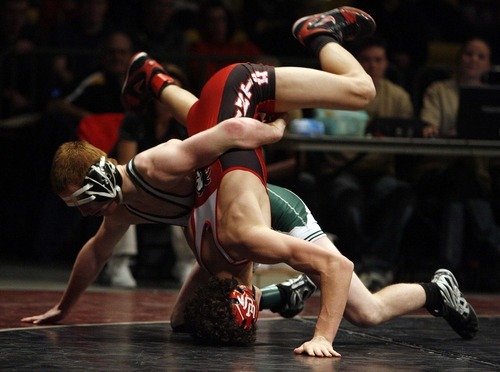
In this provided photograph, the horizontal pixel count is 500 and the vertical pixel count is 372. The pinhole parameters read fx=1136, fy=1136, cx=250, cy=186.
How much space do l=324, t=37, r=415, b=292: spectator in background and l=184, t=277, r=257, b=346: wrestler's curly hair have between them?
93.6 inches

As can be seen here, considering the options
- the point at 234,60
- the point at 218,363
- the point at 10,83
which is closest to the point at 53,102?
the point at 10,83

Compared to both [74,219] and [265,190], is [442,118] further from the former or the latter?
[265,190]

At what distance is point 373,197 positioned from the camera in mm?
6762

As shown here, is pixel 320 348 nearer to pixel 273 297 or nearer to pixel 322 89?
pixel 273 297

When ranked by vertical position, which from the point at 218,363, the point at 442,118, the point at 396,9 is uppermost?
the point at 396,9

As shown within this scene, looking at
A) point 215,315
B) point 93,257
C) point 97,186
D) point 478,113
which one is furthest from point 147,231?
point 215,315

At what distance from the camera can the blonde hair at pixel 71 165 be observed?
166 inches

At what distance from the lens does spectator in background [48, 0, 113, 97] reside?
7.40m

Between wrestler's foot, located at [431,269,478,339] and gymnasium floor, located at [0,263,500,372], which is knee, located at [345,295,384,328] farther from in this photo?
wrestler's foot, located at [431,269,478,339]

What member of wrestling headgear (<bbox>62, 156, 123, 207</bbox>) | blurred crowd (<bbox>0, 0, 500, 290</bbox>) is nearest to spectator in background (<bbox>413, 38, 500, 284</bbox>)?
blurred crowd (<bbox>0, 0, 500, 290</bbox>)

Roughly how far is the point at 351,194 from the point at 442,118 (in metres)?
0.85

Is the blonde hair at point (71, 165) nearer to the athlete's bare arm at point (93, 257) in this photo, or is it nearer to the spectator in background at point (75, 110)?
the athlete's bare arm at point (93, 257)

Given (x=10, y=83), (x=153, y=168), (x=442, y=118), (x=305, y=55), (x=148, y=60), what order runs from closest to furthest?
(x=153, y=168) → (x=148, y=60) → (x=442, y=118) → (x=10, y=83) → (x=305, y=55)

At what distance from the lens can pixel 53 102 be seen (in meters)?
7.14
